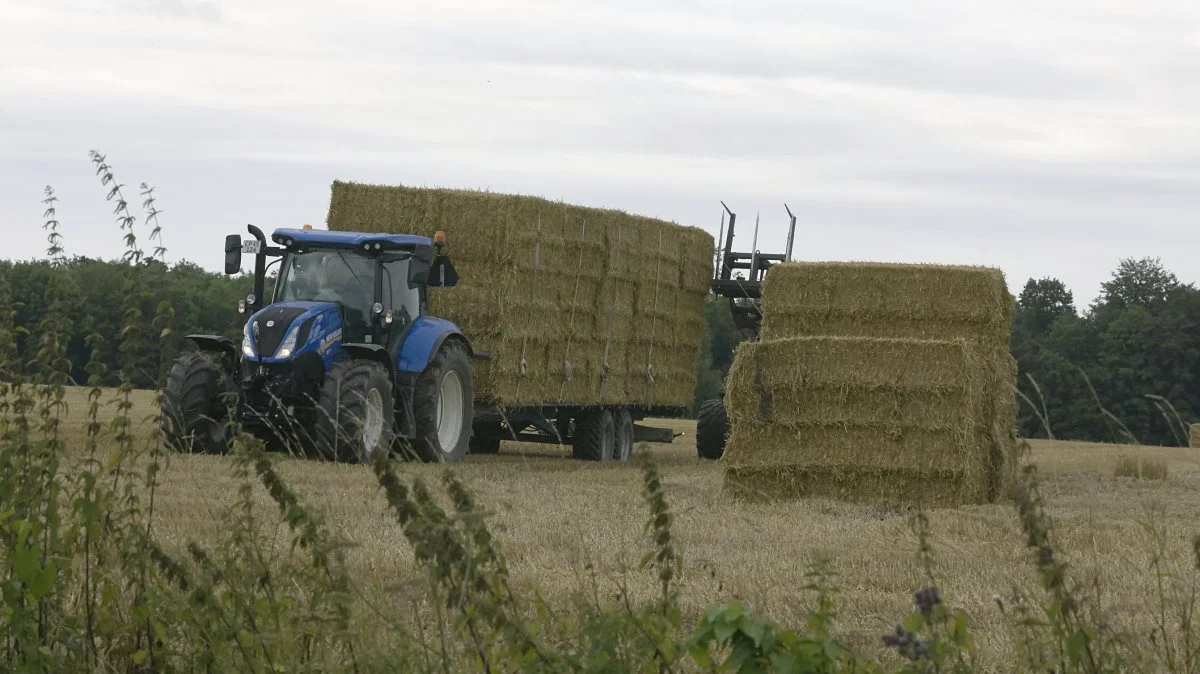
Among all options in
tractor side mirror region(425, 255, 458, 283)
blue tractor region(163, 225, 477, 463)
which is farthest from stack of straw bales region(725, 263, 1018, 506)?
tractor side mirror region(425, 255, 458, 283)

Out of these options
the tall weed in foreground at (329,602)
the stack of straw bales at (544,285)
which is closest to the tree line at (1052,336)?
the tall weed in foreground at (329,602)

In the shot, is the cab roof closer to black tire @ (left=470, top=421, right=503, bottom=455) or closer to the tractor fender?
the tractor fender

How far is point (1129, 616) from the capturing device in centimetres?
637

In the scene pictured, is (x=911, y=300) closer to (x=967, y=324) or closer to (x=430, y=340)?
(x=967, y=324)

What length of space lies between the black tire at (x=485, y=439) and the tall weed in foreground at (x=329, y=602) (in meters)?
12.9

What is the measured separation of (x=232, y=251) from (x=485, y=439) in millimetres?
5415

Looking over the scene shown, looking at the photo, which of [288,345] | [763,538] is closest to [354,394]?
[288,345]

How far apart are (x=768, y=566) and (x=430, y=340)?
8.14 m

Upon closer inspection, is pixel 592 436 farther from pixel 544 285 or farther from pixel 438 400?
pixel 438 400

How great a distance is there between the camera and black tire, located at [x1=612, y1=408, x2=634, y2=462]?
65.0ft

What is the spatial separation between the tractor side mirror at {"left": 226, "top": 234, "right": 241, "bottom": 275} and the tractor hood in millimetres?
566

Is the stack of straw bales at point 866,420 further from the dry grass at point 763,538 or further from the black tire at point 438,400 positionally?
the black tire at point 438,400

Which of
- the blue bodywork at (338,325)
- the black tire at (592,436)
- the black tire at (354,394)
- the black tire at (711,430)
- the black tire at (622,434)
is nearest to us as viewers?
the black tire at (354,394)

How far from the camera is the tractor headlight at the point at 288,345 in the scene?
47.4 ft
